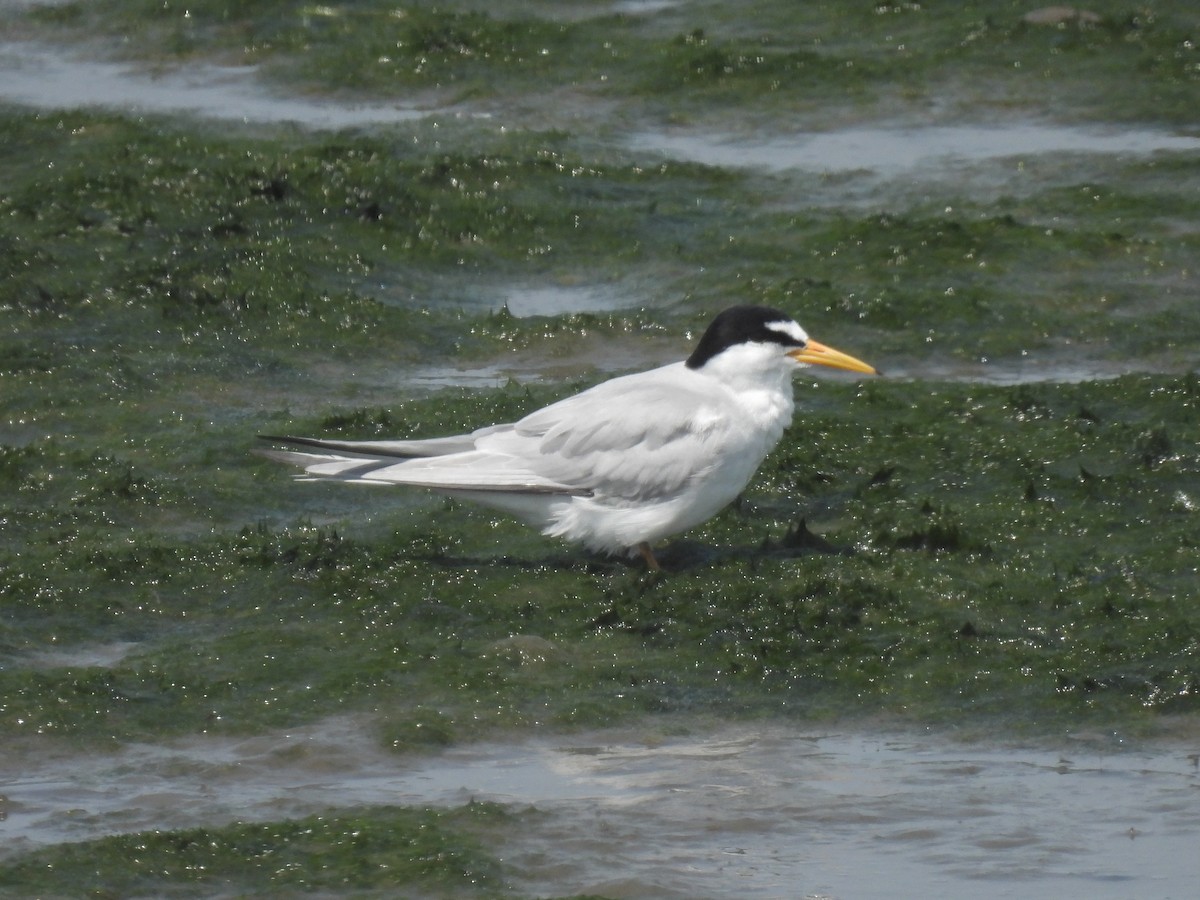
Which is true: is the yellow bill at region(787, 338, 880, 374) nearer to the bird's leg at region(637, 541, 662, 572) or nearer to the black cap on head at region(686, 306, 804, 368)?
the black cap on head at region(686, 306, 804, 368)

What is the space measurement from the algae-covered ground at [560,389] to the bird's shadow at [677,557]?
23 mm

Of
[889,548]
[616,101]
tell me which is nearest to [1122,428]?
[889,548]

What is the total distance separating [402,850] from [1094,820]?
1732 millimetres

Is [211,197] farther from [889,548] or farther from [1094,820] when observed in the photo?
[1094,820]

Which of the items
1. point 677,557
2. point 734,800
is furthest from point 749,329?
point 734,800

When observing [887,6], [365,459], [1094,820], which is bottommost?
[1094,820]

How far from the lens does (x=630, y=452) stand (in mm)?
6777

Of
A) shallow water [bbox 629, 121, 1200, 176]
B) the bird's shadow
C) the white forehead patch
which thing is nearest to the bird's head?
the white forehead patch

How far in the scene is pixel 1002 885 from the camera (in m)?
4.88

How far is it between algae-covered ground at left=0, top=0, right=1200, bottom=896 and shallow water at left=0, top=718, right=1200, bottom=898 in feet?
0.46

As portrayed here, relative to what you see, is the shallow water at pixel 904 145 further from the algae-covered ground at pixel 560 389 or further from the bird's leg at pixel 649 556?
the bird's leg at pixel 649 556

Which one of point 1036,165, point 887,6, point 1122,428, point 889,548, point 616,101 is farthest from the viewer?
point 887,6

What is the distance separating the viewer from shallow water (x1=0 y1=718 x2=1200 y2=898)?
494cm

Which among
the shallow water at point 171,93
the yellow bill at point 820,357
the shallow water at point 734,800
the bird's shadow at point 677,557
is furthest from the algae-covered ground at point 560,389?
the yellow bill at point 820,357
